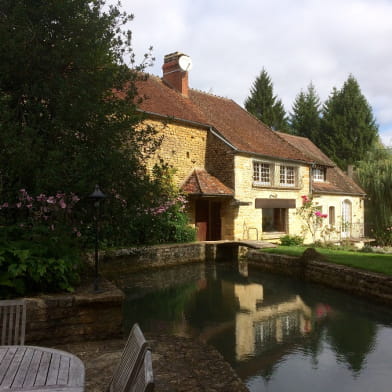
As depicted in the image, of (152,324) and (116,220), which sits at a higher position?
(116,220)

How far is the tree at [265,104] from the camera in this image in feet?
127

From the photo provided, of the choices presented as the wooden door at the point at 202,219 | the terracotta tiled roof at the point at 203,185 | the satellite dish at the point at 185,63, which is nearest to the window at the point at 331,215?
the terracotta tiled roof at the point at 203,185

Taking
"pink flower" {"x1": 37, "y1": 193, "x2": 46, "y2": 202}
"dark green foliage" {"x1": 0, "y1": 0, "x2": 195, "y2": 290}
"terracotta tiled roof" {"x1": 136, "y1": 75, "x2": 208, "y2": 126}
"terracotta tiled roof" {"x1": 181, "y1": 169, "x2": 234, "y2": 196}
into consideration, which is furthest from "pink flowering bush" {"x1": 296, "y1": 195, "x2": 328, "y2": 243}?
"pink flower" {"x1": 37, "y1": 193, "x2": 46, "y2": 202}

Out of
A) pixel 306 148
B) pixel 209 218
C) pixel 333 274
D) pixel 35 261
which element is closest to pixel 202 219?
pixel 209 218

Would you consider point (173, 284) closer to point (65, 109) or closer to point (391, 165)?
point (65, 109)

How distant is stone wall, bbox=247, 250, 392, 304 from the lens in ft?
29.7

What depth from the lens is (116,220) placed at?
6.90m

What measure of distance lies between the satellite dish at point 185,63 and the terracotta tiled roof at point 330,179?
342 inches

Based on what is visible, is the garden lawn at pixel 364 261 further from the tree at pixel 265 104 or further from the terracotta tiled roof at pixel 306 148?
the tree at pixel 265 104

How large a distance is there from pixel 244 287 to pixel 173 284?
6.87 feet

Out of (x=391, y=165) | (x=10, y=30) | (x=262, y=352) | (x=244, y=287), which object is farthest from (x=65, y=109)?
(x=391, y=165)

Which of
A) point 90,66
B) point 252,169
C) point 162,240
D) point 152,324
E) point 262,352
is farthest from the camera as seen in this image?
point 252,169

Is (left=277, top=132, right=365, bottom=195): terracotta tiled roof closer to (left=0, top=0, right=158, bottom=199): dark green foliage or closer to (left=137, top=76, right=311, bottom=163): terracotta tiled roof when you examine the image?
(left=137, top=76, right=311, bottom=163): terracotta tiled roof

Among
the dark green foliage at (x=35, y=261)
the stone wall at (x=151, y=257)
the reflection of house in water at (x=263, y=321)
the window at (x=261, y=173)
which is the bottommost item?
the reflection of house in water at (x=263, y=321)
